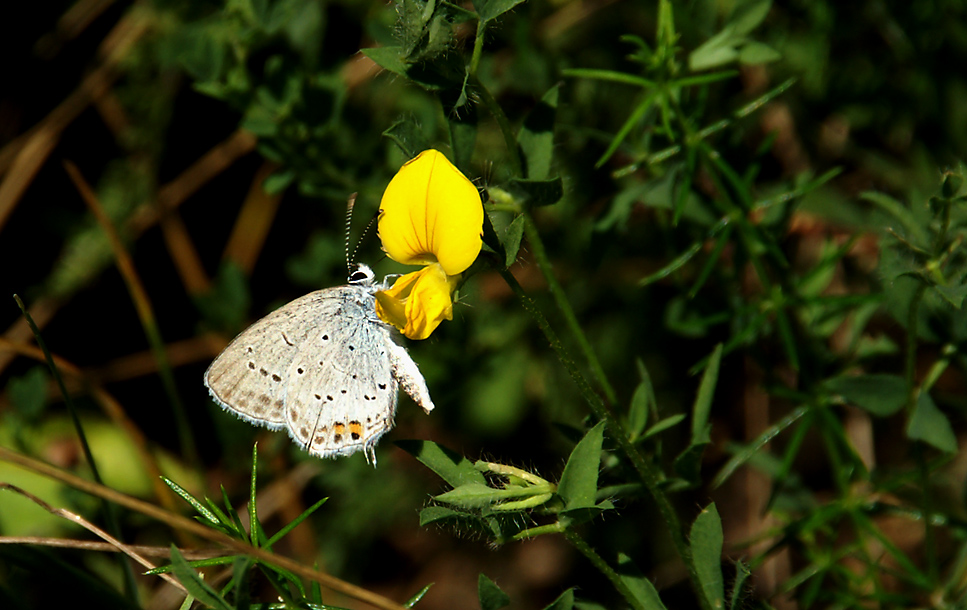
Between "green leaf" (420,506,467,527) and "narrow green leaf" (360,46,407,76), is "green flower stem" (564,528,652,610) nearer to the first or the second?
"green leaf" (420,506,467,527)

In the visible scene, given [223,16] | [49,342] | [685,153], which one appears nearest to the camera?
[685,153]

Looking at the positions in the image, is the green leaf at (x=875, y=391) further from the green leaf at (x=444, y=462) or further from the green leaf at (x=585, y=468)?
the green leaf at (x=444, y=462)

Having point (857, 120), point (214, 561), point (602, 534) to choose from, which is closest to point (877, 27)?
point (857, 120)

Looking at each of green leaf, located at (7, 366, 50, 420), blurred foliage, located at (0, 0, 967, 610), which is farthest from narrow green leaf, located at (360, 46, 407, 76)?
green leaf, located at (7, 366, 50, 420)

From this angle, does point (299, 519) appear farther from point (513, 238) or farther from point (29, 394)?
point (29, 394)

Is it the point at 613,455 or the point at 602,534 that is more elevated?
the point at 613,455

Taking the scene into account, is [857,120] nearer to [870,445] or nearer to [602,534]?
[870,445]
